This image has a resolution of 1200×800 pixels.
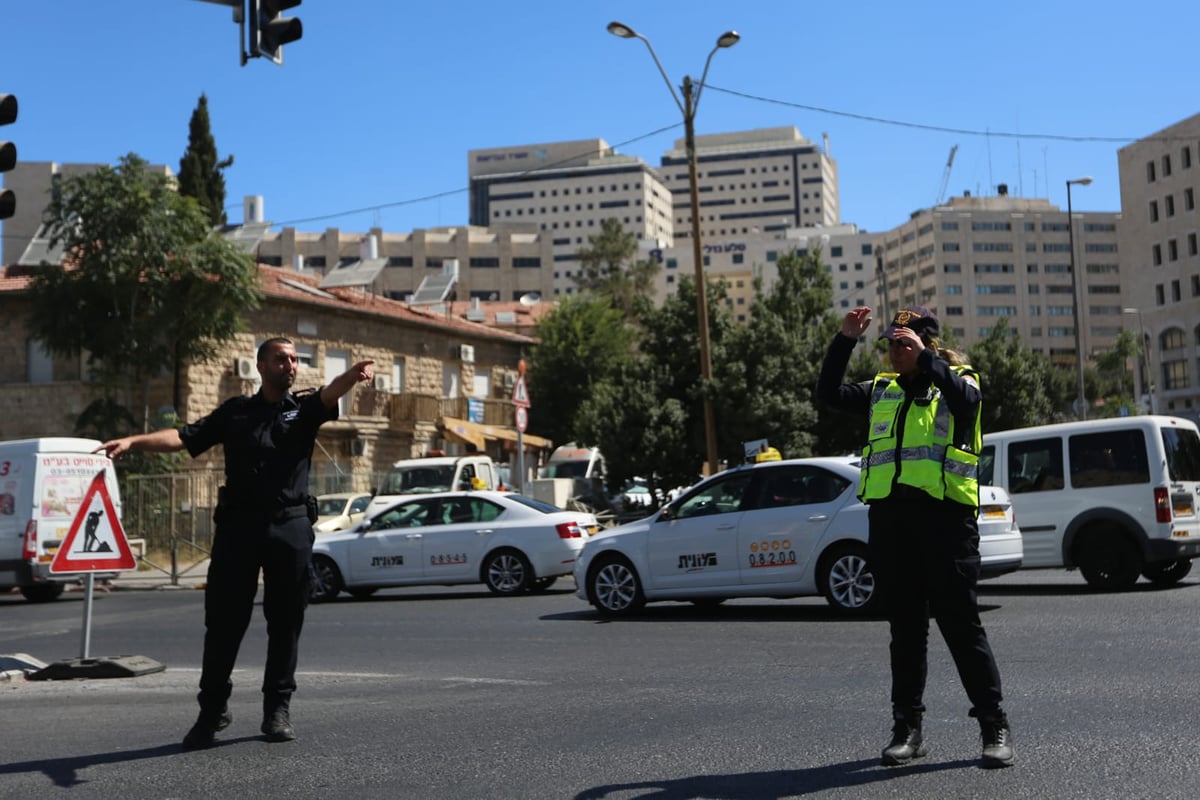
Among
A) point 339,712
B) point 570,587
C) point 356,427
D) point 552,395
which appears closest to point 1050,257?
point 552,395

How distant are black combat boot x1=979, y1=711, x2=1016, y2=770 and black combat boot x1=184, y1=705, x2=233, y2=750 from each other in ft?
11.4

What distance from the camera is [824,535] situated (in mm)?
12367

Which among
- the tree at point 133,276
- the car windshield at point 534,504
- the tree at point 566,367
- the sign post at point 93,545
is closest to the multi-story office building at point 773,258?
the tree at point 566,367

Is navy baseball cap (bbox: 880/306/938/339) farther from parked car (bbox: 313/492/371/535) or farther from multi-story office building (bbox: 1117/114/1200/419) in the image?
multi-story office building (bbox: 1117/114/1200/419)

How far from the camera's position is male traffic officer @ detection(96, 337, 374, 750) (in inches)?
244

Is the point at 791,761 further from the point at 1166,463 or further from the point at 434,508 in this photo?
the point at 434,508

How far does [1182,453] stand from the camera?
1423 cm

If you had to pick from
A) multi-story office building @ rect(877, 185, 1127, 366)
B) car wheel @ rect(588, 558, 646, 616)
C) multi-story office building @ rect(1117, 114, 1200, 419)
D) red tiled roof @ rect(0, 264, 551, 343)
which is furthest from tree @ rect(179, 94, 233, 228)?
multi-story office building @ rect(877, 185, 1127, 366)

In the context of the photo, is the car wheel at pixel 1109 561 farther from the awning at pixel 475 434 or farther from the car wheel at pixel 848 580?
the awning at pixel 475 434

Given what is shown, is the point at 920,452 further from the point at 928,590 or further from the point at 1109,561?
the point at 1109,561

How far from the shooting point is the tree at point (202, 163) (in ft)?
186

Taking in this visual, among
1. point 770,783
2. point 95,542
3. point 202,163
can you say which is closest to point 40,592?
→ point 95,542

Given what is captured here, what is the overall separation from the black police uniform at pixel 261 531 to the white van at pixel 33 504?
1391 cm

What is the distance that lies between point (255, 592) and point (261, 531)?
0.30 metres
